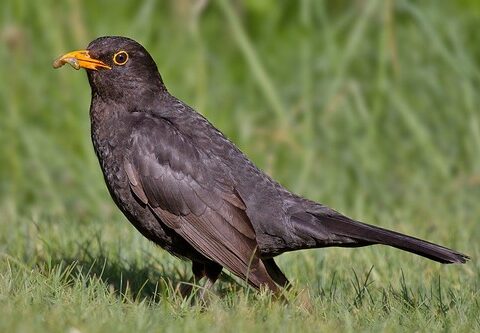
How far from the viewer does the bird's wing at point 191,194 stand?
198 inches

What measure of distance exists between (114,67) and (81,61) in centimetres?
18

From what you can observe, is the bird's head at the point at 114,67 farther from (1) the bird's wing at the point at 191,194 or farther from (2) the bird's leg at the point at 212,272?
(2) the bird's leg at the point at 212,272

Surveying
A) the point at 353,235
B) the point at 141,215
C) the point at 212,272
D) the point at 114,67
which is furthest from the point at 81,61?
the point at 353,235

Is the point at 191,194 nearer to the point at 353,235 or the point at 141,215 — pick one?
the point at 141,215

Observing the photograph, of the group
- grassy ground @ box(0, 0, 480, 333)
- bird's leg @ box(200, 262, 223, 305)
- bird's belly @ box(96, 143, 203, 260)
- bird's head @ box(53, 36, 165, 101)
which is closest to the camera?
bird's belly @ box(96, 143, 203, 260)

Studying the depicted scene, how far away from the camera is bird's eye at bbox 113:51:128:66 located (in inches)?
220

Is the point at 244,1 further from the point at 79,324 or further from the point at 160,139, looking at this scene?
the point at 79,324

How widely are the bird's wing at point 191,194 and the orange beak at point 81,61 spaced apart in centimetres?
44

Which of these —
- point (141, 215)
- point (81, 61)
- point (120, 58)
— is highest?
point (120, 58)

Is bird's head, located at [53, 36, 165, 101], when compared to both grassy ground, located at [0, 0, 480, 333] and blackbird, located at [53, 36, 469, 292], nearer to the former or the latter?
blackbird, located at [53, 36, 469, 292]

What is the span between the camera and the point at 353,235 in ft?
16.5

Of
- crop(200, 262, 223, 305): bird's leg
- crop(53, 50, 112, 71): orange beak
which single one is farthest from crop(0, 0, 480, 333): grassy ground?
crop(53, 50, 112, 71): orange beak

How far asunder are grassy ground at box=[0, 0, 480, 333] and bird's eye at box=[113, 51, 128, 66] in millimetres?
1024

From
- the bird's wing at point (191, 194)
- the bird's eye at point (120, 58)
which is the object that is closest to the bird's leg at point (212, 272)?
the bird's wing at point (191, 194)
